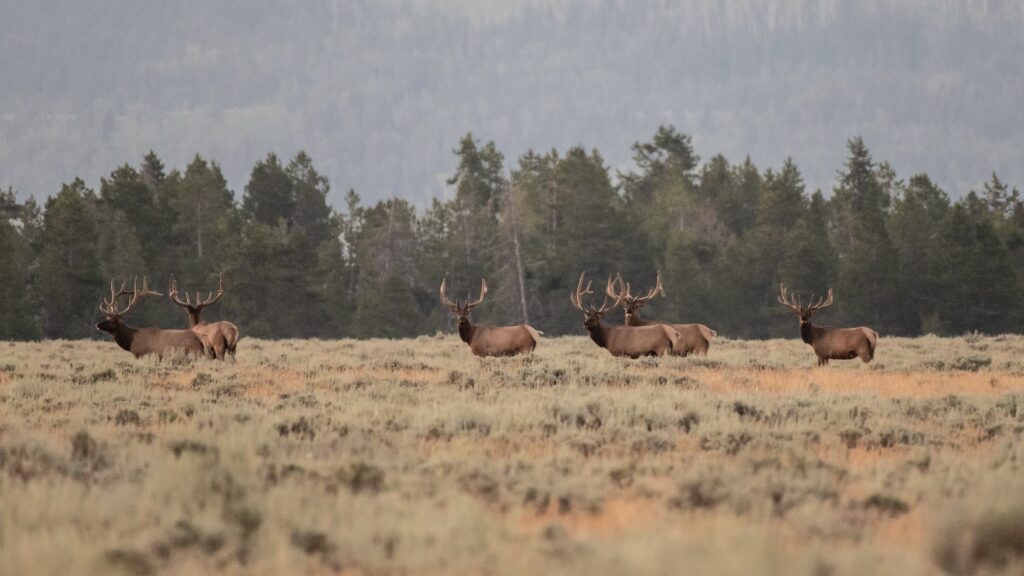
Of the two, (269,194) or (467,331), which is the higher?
(269,194)

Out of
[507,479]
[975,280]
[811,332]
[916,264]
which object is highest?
[916,264]

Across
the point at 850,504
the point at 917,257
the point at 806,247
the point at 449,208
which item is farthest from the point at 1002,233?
the point at 850,504

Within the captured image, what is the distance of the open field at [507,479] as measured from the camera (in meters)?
6.13

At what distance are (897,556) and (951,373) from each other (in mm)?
13592

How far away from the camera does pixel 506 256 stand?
53.3 m

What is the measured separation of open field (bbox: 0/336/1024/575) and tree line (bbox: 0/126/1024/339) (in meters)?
32.4

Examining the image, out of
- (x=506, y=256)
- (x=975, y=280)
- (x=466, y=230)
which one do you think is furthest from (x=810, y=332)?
(x=466, y=230)

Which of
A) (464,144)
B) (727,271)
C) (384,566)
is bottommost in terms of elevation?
(384,566)

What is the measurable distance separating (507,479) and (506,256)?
149 ft

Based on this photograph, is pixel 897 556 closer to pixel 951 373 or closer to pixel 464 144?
pixel 951 373

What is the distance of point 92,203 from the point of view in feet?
178

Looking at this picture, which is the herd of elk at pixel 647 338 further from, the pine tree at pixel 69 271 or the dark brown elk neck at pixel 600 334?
the pine tree at pixel 69 271

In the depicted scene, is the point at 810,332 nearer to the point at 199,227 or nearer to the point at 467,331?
the point at 467,331

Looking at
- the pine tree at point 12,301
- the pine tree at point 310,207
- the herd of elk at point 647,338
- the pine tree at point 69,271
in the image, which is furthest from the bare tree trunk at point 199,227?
the herd of elk at point 647,338
